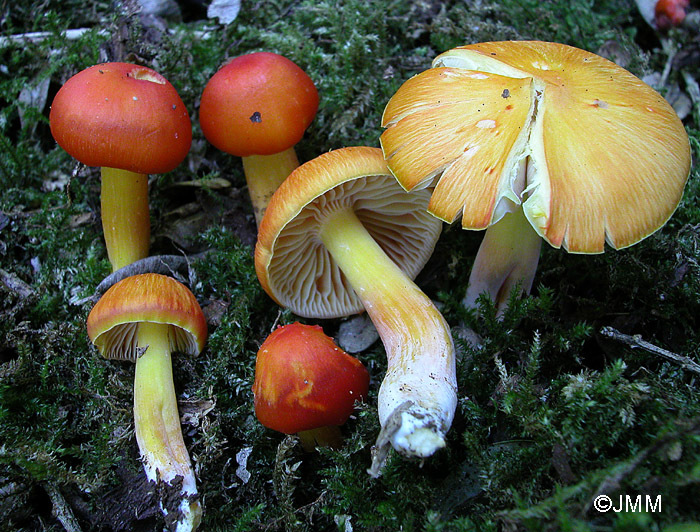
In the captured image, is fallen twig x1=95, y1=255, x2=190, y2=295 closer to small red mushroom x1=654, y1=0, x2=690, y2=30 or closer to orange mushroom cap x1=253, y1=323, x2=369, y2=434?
orange mushroom cap x1=253, y1=323, x2=369, y2=434

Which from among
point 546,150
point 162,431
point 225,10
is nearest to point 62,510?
point 162,431

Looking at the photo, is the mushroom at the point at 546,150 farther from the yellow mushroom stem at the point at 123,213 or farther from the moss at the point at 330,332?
the yellow mushroom stem at the point at 123,213

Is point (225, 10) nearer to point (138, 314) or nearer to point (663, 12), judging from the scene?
point (138, 314)

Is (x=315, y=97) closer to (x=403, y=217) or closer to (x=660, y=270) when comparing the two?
(x=403, y=217)

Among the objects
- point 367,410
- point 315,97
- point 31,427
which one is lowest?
point 31,427

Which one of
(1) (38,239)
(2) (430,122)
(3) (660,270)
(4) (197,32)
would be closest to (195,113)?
(4) (197,32)

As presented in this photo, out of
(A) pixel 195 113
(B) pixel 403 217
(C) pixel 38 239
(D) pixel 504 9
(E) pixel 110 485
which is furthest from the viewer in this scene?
(D) pixel 504 9

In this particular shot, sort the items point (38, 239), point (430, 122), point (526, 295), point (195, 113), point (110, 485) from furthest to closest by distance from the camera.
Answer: point (195, 113), point (38, 239), point (526, 295), point (110, 485), point (430, 122)

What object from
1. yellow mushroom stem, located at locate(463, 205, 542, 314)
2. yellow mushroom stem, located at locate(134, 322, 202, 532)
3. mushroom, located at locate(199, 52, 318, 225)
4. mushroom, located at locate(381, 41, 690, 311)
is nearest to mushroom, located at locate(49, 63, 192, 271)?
mushroom, located at locate(199, 52, 318, 225)
